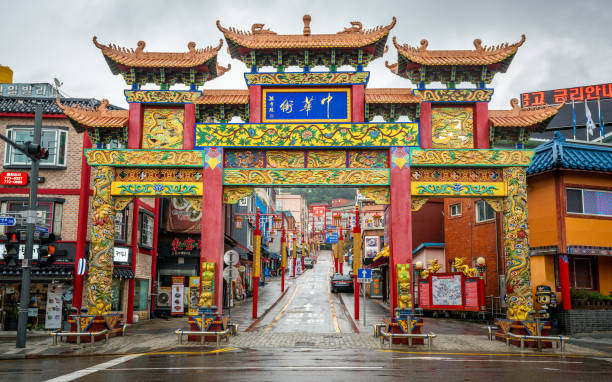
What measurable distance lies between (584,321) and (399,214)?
379 inches

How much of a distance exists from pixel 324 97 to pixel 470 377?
38.3ft

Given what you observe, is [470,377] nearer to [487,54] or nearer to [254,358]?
[254,358]

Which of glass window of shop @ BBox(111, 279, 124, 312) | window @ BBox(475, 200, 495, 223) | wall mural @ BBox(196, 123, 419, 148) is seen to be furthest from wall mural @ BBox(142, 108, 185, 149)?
window @ BBox(475, 200, 495, 223)

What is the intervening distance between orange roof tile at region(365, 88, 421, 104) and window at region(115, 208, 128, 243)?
525 inches

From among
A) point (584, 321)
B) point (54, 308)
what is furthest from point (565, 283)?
point (54, 308)

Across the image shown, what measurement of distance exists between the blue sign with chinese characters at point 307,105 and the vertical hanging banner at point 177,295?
13.3 meters

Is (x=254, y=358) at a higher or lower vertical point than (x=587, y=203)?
lower

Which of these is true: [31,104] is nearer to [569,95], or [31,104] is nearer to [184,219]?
A: [184,219]

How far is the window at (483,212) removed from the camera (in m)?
27.3

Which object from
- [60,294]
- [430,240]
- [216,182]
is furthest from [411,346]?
[430,240]

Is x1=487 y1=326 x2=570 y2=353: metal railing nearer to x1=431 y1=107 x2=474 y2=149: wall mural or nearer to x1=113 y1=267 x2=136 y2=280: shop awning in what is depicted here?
x1=431 y1=107 x2=474 y2=149: wall mural

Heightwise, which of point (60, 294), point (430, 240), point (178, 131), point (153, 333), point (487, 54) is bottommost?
point (153, 333)

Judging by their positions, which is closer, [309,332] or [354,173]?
[354,173]

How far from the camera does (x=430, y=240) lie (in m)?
35.9
